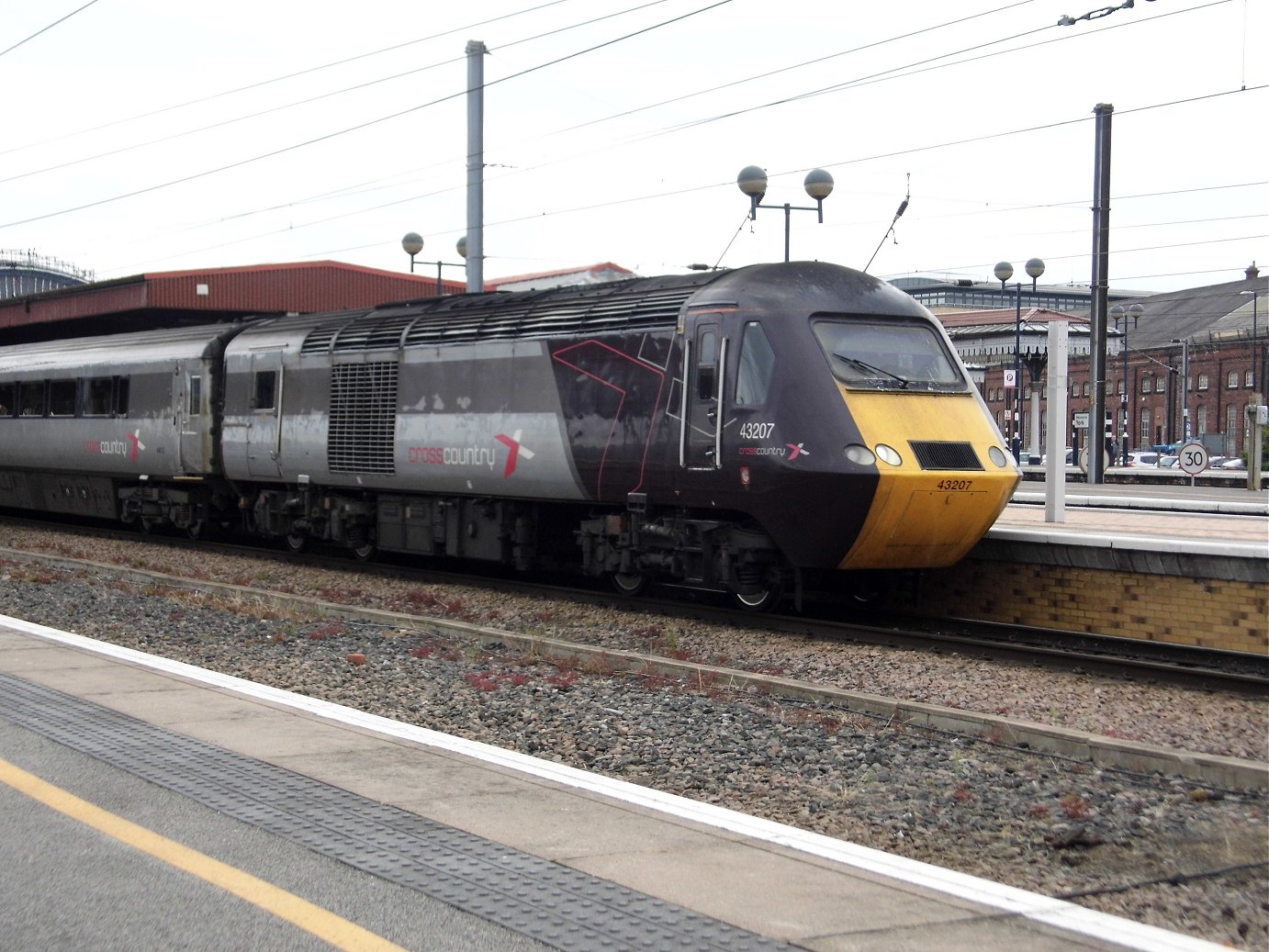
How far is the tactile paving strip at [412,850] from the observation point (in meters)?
4.40

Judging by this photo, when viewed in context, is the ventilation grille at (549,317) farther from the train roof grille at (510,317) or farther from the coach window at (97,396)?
the coach window at (97,396)

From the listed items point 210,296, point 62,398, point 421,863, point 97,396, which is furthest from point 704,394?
point 210,296

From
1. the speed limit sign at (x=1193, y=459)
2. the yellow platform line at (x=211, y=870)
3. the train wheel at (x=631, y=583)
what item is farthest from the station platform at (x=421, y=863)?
the speed limit sign at (x=1193, y=459)

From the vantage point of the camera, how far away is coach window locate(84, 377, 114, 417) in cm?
2278

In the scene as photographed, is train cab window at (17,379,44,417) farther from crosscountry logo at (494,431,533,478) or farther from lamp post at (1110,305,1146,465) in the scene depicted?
lamp post at (1110,305,1146,465)

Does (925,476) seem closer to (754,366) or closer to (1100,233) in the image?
(754,366)

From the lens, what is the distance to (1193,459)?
2894 cm

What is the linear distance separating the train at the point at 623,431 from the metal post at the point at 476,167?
305 centimetres

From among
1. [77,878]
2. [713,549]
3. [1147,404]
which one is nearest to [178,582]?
[713,549]

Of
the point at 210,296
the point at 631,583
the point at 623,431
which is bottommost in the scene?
the point at 631,583

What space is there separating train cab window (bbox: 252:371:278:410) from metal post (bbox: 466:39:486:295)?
12.4 ft

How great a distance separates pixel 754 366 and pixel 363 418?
6.75 meters

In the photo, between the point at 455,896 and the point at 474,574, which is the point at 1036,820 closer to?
the point at 455,896

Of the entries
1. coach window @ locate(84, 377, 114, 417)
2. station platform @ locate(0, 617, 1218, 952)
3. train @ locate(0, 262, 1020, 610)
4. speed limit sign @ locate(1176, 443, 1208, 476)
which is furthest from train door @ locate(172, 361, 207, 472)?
speed limit sign @ locate(1176, 443, 1208, 476)
